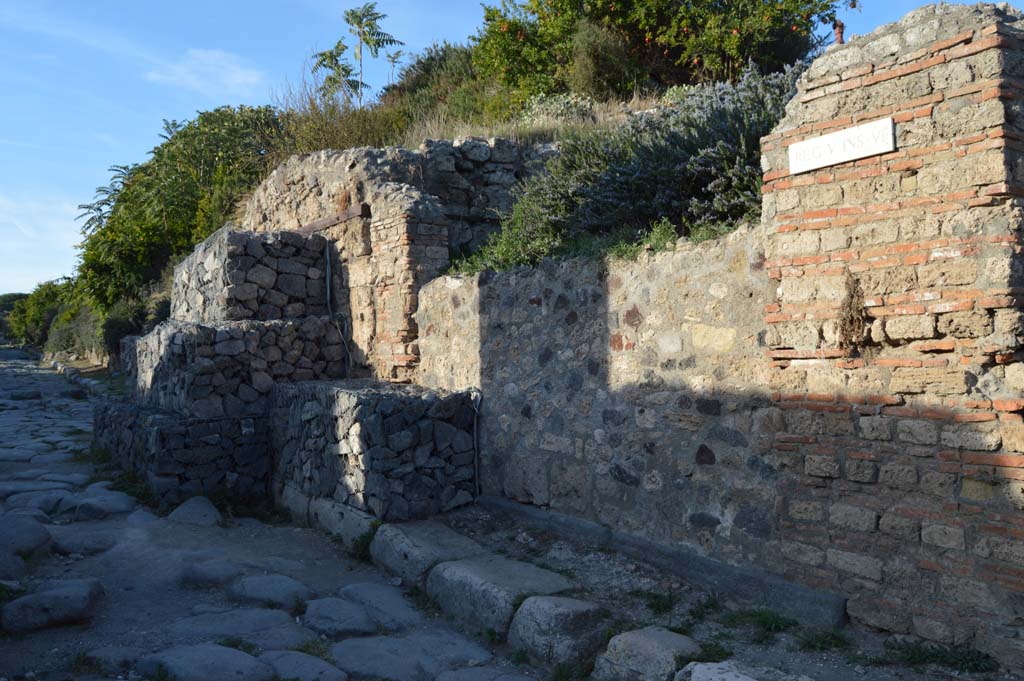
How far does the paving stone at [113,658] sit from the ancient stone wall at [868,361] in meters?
2.97

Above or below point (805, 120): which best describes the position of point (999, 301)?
below

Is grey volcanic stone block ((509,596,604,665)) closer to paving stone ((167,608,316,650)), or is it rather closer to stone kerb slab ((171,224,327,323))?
paving stone ((167,608,316,650))

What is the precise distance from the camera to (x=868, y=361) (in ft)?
13.1

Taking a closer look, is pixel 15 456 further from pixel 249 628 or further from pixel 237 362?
pixel 249 628

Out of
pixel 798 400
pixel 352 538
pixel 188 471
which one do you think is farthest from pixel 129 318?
pixel 798 400

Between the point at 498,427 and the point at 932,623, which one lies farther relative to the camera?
the point at 498,427

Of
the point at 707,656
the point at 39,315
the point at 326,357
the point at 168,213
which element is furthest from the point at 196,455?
the point at 39,315

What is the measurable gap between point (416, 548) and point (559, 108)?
9195mm

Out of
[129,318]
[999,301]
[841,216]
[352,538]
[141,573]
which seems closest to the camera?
[999,301]

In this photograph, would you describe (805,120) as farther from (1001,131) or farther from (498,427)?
(498,427)

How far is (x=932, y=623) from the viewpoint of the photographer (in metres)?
3.72

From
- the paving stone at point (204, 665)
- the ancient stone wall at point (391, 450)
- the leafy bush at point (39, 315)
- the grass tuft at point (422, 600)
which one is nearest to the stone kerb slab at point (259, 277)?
the ancient stone wall at point (391, 450)

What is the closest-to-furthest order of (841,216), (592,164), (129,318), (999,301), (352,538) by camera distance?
(999,301), (841,216), (352,538), (592,164), (129,318)

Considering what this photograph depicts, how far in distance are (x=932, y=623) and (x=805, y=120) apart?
8.39 ft
